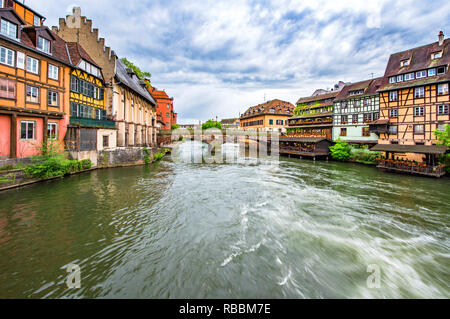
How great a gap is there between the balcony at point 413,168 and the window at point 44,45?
116ft

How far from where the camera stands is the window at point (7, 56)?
44.9 ft

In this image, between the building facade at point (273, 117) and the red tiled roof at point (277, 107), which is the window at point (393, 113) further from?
the red tiled roof at point (277, 107)

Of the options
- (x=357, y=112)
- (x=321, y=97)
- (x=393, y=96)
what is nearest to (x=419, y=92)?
(x=393, y=96)

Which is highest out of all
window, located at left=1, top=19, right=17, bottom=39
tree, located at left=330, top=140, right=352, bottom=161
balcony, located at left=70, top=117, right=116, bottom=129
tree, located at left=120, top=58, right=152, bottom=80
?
tree, located at left=120, top=58, right=152, bottom=80

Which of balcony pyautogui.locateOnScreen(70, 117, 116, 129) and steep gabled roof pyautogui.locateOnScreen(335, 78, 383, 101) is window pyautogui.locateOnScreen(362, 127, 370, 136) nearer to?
steep gabled roof pyautogui.locateOnScreen(335, 78, 383, 101)

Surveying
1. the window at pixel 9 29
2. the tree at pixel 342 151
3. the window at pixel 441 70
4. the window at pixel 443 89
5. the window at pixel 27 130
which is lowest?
the tree at pixel 342 151

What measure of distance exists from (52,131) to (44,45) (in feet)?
23.2

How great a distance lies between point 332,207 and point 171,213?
9013 mm

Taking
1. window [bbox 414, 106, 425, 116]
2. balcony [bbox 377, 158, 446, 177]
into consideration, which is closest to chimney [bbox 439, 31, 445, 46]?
window [bbox 414, 106, 425, 116]

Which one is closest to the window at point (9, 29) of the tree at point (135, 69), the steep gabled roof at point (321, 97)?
the tree at point (135, 69)

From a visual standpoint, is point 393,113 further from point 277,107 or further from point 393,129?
point 277,107

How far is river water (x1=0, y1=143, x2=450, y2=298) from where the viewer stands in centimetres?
531

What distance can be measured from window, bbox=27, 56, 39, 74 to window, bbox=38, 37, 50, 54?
1225 millimetres
